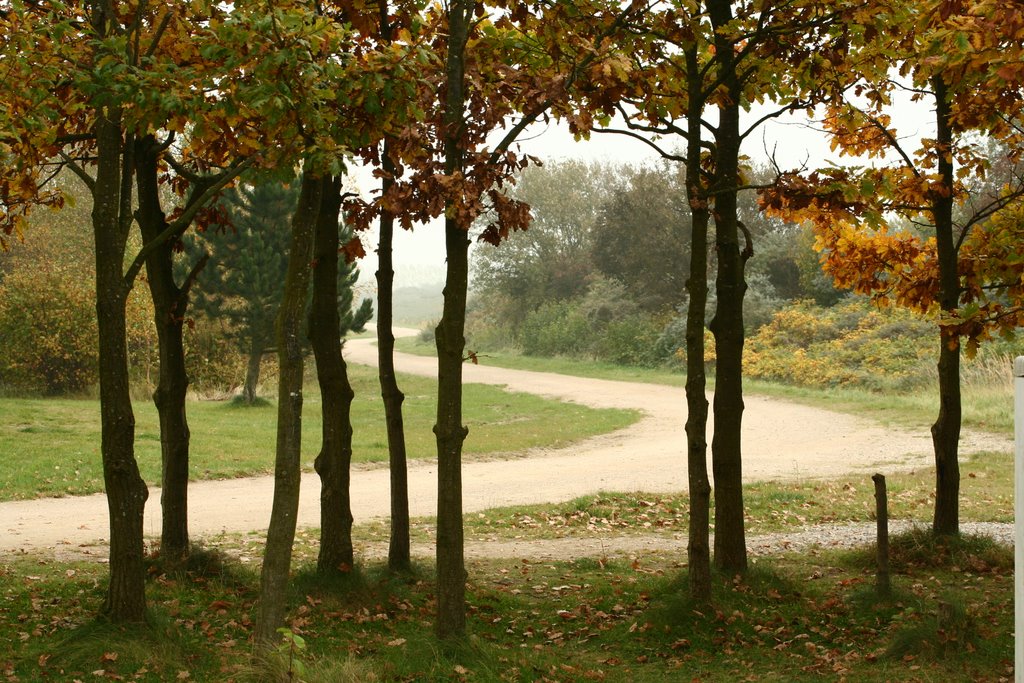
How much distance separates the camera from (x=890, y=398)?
23688 mm

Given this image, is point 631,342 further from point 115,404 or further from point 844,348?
point 115,404

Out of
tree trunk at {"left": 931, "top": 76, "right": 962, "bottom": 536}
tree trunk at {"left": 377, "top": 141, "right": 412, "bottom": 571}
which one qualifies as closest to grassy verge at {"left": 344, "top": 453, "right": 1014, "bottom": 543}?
tree trunk at {"left": 931, "top": 76, "right": 962, "bottom": 536}

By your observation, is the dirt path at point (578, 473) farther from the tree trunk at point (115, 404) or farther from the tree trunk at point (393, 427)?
the tree trunk at point (115, 404)

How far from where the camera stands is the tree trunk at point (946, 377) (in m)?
9.03

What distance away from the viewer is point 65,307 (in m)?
24.2

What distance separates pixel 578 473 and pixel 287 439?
999 cm

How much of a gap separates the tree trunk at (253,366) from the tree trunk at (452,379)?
17947 mm

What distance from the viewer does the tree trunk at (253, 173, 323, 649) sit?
18.7 ft

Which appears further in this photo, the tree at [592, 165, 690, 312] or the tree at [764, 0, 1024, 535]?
the tree at [592, 165, 690, 312]

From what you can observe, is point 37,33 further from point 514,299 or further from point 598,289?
point 514,299

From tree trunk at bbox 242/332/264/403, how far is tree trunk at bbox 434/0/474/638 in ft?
58.9

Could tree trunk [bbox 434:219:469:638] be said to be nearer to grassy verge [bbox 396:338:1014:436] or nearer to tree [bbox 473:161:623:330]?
grassy verge [bbox 396:338:1014:436]

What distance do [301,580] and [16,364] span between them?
19869mm

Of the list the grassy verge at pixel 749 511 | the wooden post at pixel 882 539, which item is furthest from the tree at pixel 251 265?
the wooden post at pixel 882 539
